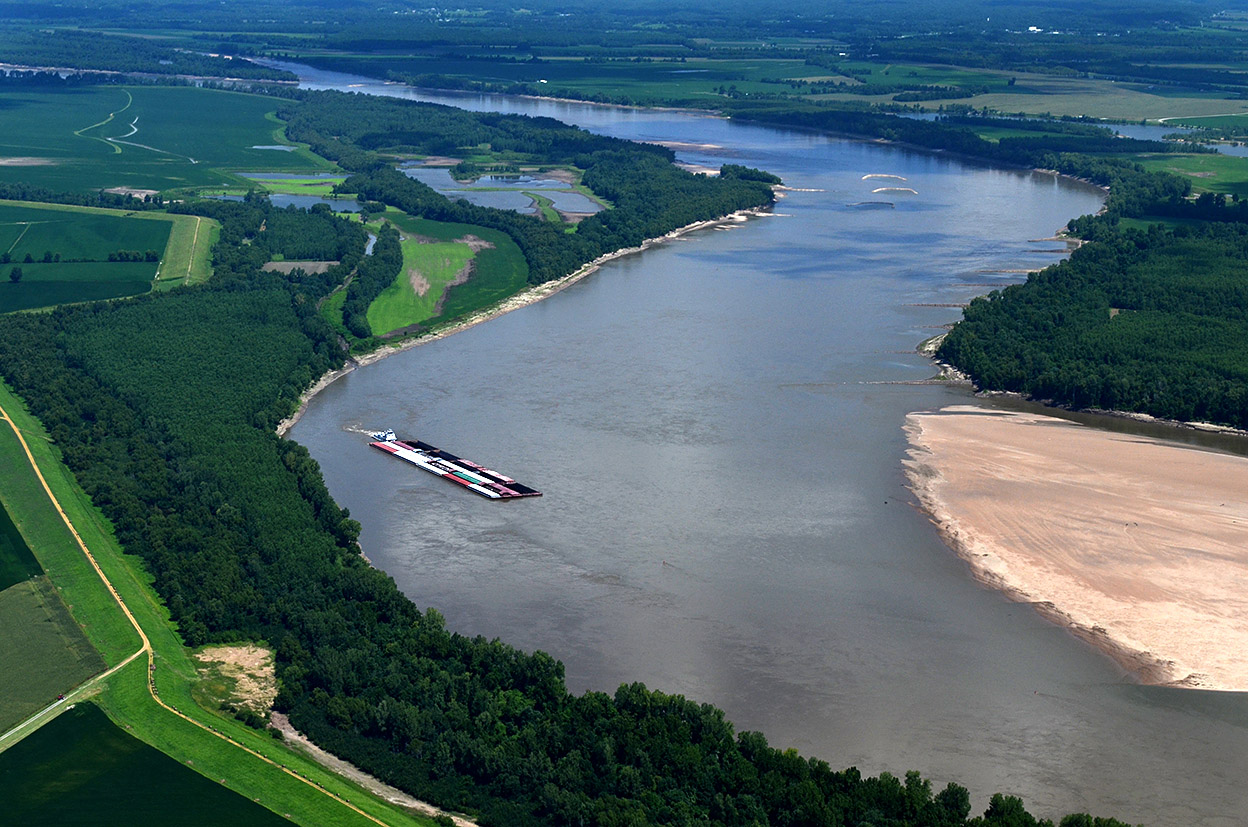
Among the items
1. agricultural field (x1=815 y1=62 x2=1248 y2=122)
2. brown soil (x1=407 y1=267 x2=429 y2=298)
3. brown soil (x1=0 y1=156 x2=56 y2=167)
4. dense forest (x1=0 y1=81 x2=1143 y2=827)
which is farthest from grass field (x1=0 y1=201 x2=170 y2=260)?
agricultural field (x1=815 y1=62 x2=1248 y2=122)

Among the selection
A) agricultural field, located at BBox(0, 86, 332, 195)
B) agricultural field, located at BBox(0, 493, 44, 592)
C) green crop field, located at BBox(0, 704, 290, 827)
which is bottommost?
green crop field, located at BBox(0, 704, 290, 827)

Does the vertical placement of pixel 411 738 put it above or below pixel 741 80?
below

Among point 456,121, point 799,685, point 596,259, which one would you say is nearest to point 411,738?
point 799,685

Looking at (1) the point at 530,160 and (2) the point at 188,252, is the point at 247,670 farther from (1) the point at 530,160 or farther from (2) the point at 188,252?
(1) the point at 530,160

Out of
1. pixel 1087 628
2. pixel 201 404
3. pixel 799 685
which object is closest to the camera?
pixel 799 685

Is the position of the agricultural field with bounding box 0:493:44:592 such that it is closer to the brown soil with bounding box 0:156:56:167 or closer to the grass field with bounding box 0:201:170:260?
the grass field with bounding box 0:201:170:260

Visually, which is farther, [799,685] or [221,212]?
Result: [221,212]

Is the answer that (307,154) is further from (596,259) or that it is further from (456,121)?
(596,259)
